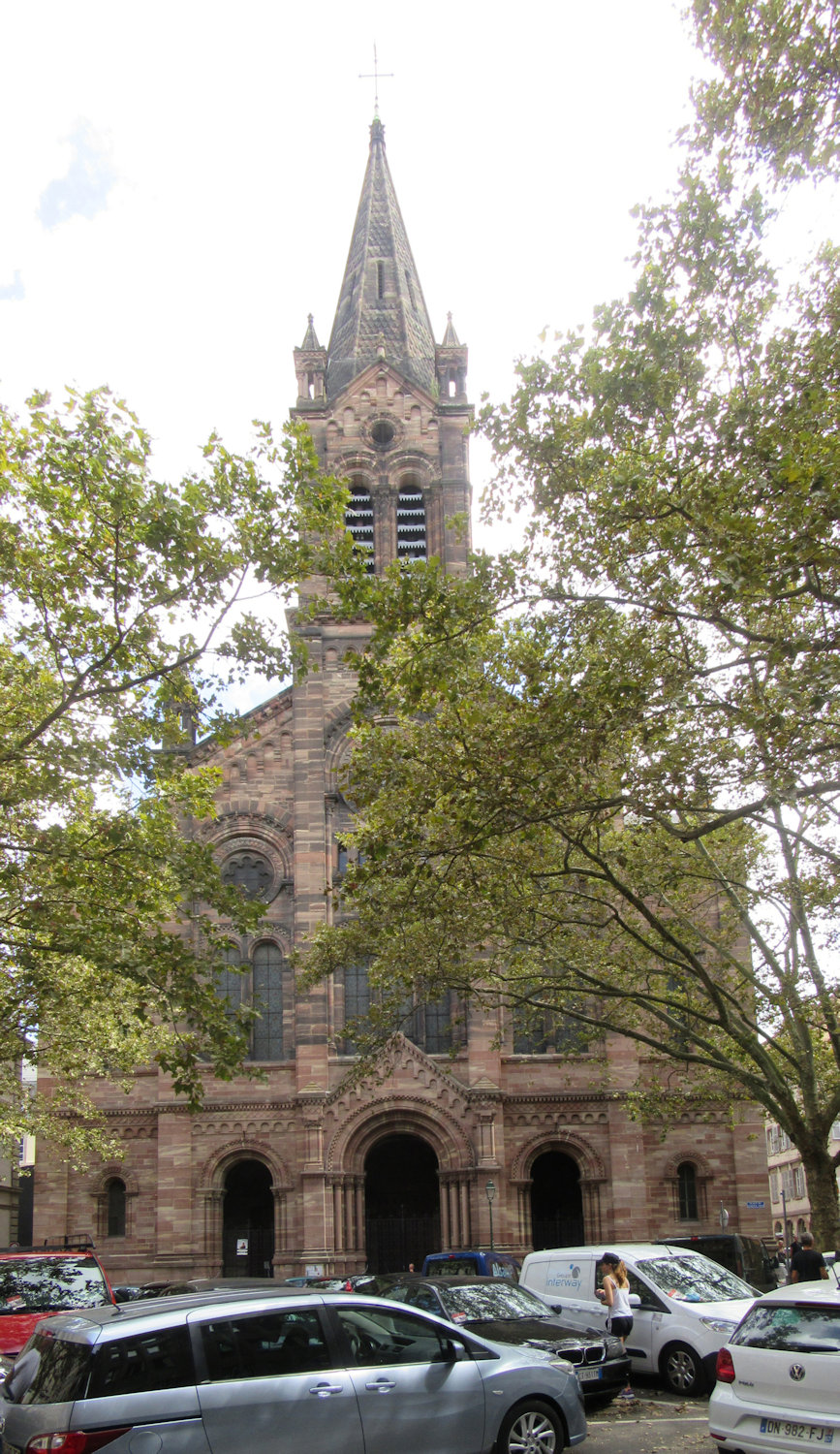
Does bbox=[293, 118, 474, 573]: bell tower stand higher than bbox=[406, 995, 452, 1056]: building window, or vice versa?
bbox=[293, 118, 474, 573]: bell tower

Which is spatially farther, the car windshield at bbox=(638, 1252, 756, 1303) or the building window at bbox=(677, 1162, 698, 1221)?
the building window at bbox=(677, 1162, 698, 1221)

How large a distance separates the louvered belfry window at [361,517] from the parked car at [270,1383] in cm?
2816

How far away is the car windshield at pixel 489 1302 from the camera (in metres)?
13.0

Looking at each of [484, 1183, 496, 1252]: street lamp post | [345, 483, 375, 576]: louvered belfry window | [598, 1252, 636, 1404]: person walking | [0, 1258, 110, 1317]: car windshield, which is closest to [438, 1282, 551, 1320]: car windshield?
[598, 1252, 636, 1404]: person walking

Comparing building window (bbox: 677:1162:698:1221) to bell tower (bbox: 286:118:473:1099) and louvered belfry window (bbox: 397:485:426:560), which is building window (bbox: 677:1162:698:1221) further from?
louvered belfry window (bbox: 397:485:426:560)

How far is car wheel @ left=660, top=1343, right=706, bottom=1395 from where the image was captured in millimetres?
14172

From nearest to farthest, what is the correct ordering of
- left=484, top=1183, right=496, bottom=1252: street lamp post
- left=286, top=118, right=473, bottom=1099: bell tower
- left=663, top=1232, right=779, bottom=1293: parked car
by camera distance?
left=663, top=1232, right=779, bottom=1293: parked car < left=484, top=1183, right=496, bottom=1252: street lamp post < left=286, top=118, right=473, bottom=1099: bell tower

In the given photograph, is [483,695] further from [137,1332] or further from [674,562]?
[137,1332]

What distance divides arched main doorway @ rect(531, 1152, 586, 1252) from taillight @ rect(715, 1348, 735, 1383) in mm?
22098

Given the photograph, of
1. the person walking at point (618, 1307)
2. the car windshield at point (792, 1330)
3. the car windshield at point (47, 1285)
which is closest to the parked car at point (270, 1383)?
the car windshield at point (792, 1330)

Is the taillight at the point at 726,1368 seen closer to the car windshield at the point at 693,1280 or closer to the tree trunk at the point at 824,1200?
the car windshield at the point at 693,1280

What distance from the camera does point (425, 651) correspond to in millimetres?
13695

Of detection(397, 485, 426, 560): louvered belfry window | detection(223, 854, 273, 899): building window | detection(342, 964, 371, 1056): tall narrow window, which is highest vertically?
detection(397, 485, 426, 560): louvered belfry window

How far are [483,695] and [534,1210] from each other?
20.6 m
